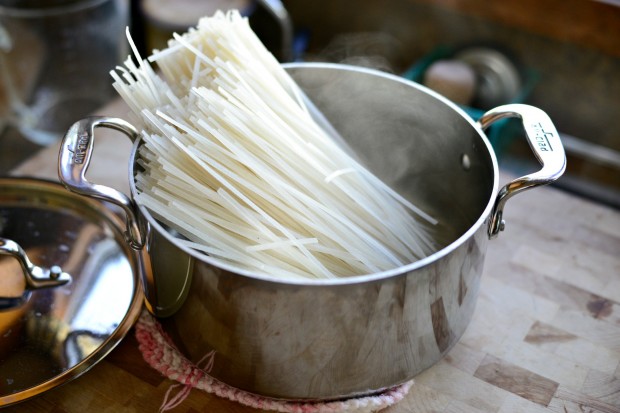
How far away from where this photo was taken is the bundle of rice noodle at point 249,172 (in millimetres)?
646

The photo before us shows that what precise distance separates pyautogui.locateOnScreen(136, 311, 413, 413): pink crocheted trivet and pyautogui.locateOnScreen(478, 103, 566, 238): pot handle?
0.19 metres

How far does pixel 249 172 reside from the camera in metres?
0.67

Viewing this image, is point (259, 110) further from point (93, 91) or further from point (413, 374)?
point (93, 91)

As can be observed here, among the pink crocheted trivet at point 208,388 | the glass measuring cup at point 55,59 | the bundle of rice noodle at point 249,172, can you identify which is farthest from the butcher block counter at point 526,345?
the glass measuring cup at point 55,59

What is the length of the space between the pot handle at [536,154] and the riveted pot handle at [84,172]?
328mm

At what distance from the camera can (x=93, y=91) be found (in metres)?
1.50

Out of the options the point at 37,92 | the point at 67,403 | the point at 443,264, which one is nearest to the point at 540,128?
the point at 443,264

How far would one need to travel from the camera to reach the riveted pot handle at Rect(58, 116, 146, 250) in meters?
0.59

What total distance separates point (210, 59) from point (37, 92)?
997mm

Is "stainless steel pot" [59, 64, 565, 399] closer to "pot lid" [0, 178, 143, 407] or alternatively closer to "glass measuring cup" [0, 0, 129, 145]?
"pot lid" [0, 178, 143, 407]

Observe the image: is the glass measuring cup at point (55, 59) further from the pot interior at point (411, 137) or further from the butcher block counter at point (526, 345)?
the pot interior at point (411, 137)

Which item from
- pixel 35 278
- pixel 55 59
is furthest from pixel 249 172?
pixel 55 59

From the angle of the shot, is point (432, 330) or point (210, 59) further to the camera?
point (210, 59)

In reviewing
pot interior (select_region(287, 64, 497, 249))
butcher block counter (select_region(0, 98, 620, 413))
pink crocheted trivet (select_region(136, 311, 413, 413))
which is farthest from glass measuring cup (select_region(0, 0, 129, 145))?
pink crocheted trivet (select_region(136, 311, 413, 413))
